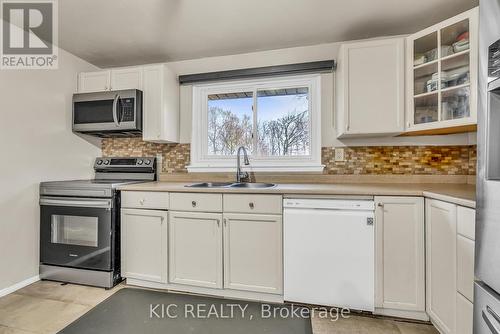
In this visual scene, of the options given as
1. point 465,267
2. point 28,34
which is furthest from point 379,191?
point 28,34

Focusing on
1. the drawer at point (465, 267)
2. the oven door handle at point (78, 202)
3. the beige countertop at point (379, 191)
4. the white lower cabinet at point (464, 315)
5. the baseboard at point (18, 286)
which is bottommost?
the baseboard at point (18, 286)

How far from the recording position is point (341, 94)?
2.08m

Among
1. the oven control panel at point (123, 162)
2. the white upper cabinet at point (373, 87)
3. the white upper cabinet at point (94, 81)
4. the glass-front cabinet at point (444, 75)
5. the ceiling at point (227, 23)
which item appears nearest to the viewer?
the glass-front cabinet at point (444, 75)

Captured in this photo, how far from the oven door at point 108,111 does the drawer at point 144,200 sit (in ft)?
2.29

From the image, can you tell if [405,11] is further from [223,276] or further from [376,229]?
[223,276]

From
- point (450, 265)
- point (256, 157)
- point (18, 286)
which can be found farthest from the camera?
point (256, 157)

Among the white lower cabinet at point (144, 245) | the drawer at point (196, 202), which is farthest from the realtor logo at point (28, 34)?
the drawer at point (196, 202)

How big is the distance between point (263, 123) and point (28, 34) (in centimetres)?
221

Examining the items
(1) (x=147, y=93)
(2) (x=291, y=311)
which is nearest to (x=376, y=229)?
(2) (x=291, y=311)

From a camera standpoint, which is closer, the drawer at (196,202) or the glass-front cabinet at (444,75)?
the glass-front cabinet at (444,75)

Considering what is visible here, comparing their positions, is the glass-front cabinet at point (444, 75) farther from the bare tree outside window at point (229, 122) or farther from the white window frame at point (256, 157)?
the bare tree outside window at point (229, 122)

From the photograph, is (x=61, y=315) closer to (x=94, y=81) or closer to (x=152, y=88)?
(x=152, y=88)

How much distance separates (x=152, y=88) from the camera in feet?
8.11

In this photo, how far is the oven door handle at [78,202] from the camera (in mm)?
2100
